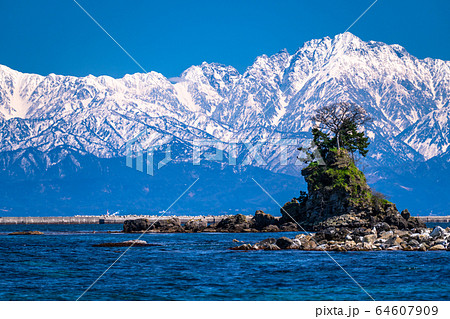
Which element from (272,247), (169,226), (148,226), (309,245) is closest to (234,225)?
(169,226)

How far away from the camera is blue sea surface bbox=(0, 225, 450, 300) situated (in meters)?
46.7

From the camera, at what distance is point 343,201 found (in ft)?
432

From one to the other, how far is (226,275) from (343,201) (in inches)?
3059

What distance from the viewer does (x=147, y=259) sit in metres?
72.1

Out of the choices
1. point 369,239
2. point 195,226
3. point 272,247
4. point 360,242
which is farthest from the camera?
point 195,226

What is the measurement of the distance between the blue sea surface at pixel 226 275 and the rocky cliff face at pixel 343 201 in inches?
1906

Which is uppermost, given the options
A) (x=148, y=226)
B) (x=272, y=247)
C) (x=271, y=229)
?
(x=148, y=226)

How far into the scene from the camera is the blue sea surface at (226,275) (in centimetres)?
4669

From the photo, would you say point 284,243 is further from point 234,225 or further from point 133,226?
point 234,225

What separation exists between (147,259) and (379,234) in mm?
37157

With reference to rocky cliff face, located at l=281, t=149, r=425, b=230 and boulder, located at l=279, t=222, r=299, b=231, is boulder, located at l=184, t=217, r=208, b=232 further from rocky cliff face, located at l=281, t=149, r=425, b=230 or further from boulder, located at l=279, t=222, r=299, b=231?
rocky cliff face, located at l=281, t=149, r=425, b=230

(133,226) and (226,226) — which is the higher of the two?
(226,226)

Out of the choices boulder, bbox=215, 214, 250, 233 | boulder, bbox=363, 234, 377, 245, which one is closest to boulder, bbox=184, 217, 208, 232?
boulder, bbox=215, 214, 250, 233

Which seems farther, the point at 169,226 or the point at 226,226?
the point at 226,226
